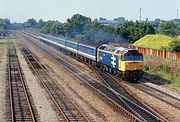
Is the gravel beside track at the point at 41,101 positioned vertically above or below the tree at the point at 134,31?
below

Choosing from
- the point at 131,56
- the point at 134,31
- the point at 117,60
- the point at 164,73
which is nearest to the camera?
the point at 131,56

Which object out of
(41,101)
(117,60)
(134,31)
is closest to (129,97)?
(41,101)

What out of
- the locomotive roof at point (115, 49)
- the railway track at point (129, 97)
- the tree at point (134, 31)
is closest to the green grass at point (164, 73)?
the locomotive roof at point (115, 49)

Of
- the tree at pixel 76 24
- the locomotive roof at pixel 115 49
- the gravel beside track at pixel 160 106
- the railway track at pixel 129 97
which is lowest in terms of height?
the gravel beside track at pixel 160 106

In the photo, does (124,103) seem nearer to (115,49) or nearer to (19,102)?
(19,102)

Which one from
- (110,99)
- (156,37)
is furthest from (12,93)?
(156,37)

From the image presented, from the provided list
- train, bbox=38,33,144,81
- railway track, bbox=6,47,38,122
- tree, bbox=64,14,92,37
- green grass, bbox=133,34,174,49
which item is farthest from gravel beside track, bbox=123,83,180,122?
tree, bbox=64,14,92,37

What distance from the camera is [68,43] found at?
66688mm

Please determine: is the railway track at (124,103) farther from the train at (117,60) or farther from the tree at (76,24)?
the tree at (76,24)

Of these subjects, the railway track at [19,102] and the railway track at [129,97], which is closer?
the railway track at [19,102]

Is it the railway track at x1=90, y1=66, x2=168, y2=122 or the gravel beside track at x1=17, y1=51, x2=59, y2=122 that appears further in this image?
the railway track at x1=90, y1=66, x2=168, y2=122

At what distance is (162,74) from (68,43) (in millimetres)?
31455

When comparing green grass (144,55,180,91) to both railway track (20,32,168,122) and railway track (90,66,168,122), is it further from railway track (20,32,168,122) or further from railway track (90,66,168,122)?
railway track (20,32,168,122)

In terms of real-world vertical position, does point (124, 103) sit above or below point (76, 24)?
below
